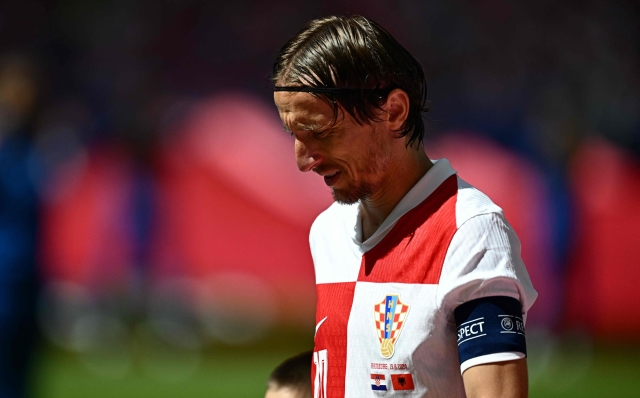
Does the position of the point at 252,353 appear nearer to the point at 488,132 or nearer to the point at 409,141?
the point at 488,132

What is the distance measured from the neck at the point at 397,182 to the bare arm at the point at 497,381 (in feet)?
1.30

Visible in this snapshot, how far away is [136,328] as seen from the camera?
476 centimetres

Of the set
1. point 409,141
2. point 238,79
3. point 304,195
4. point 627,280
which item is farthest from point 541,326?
point 409,141

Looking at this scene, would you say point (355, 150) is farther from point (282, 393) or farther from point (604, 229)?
point (604, 229)

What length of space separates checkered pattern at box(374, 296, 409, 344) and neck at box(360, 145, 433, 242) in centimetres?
21

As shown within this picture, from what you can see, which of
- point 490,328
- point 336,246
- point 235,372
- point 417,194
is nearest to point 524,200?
point 235,372

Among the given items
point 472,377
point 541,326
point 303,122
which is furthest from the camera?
point 541,326

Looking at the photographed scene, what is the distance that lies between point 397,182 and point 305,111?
226 mm

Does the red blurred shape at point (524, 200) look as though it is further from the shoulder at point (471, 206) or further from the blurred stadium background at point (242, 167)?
the shoulder at point (471, 206)

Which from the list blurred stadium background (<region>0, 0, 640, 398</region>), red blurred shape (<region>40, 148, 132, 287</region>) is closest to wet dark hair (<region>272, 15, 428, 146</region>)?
blurred stadium background (<region>0, 0, 640, 398</region>)

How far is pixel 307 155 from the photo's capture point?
1519mm

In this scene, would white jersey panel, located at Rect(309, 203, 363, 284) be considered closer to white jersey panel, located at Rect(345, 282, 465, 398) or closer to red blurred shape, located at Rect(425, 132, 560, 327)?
white jersey panel, located at Rect(345, 282, 465, 398)

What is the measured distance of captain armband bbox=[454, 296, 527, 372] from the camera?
4.19 ft

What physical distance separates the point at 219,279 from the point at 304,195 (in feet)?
2.27
